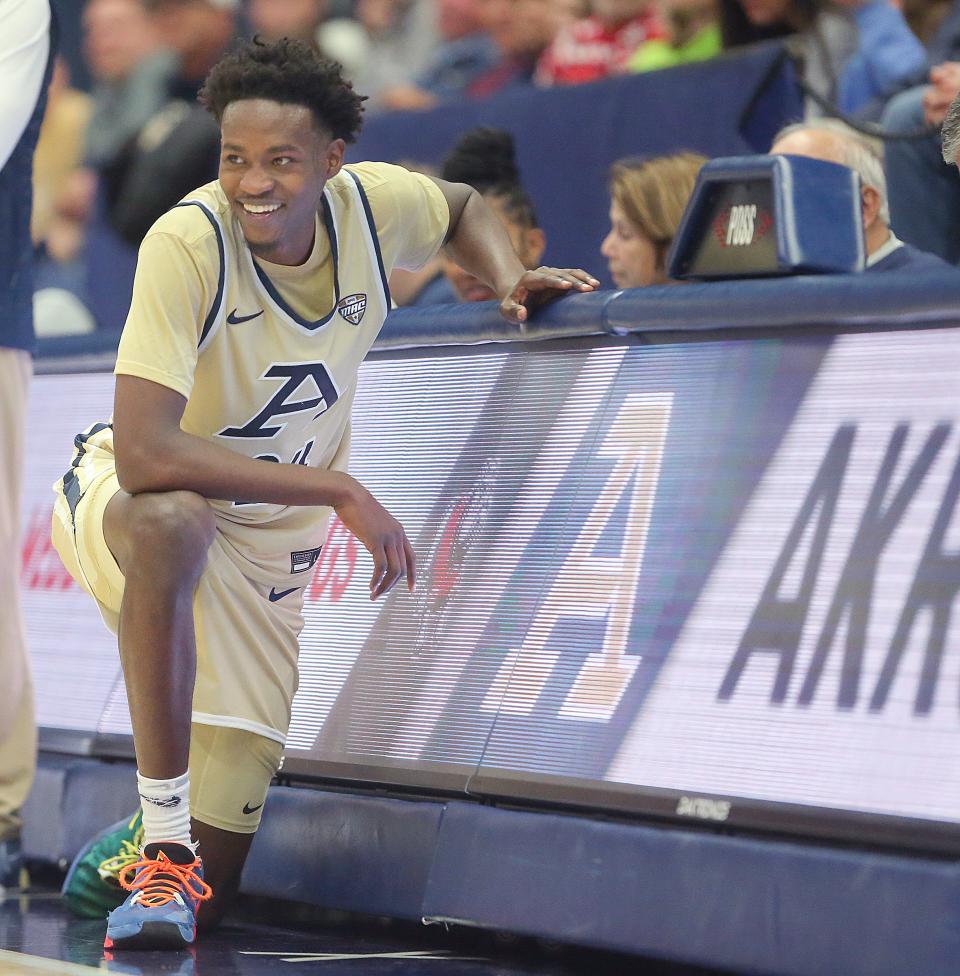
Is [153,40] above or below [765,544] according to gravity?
above

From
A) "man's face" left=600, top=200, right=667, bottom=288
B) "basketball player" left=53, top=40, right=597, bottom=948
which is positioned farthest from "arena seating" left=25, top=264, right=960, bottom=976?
"man's face" left=600, top=200, right=667, bottom=288

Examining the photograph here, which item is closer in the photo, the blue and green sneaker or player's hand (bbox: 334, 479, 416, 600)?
player's hand (bbox: 334, 479, 416, 600)

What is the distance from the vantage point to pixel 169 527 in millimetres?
2680

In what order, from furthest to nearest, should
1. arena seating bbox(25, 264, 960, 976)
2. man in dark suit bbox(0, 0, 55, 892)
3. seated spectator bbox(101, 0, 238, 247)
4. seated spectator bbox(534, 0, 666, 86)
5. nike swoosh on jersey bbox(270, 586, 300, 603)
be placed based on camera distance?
seated spectator bbox(101, 0, 238, 247)
seated spectator bbox(534, 0, 666, 86)
man in dark suit bbox(0, 0, 55, 892)
nike swoosh on jersey bbox(270, 586, 300, 603)
arena seating bbox(25, 264, 960, 976)

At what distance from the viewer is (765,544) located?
261cm

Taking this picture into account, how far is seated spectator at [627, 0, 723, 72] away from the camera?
5.52 metres

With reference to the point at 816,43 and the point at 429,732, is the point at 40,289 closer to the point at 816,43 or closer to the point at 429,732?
the point at 816,43

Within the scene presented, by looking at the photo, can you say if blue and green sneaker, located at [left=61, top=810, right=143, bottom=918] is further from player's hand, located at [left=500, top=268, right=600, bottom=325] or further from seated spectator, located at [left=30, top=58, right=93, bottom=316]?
seated spectator, located at [left=30, top=58, right=93, bottom=316]

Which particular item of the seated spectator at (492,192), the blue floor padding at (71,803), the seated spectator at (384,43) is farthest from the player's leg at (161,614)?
the seated spectator at (384,43)

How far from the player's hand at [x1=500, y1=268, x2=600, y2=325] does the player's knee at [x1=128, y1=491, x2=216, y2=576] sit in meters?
0.69

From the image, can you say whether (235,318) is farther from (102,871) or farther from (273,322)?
(102,871)

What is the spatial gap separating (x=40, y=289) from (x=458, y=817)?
16.9 feet

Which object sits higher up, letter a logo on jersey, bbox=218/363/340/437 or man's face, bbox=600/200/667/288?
man's face, bbox=600/200/667/288

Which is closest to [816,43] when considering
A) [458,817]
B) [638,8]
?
[638,8]
